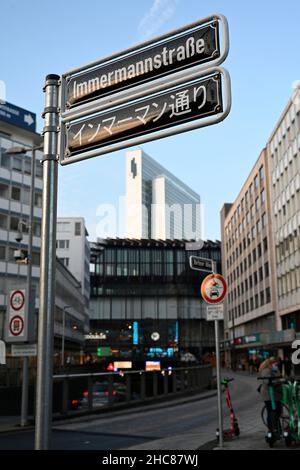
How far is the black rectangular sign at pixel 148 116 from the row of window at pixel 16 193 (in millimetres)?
43465

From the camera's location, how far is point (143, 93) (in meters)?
5.07

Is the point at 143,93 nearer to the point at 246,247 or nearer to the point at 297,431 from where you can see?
the point at 297,431

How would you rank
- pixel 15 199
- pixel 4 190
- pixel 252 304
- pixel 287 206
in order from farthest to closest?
pixel 252 304, pixel 287 206, pixel 15 199, pixel 4 190

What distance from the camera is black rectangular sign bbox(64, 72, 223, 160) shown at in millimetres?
4750

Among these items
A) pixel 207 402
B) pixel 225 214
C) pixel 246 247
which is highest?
pixel 225 214

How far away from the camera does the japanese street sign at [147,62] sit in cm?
485

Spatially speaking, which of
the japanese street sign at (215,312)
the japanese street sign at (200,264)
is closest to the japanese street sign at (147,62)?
the japanese street sign at (200,264)

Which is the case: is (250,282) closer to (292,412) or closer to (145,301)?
(145,301)

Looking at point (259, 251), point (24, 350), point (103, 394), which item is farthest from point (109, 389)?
point (259, 251)

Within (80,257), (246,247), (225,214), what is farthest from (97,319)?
(246,247)

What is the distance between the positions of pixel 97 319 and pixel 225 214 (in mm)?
33448

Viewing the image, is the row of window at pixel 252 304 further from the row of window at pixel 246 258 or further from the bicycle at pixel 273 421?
the bicycle at pixel 273 421

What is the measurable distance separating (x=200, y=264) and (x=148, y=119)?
569cm

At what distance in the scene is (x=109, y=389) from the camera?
1806 cm
